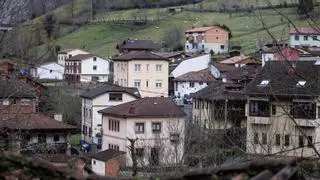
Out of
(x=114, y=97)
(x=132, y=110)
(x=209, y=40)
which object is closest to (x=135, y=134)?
(x=132, y=110)

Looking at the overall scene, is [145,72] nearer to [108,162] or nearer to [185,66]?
[185,66]

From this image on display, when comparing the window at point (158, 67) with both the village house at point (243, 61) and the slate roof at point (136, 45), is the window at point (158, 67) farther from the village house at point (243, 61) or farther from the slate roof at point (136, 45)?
the slate roof at point (136, 45)

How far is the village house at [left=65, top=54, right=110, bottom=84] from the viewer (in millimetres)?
49906

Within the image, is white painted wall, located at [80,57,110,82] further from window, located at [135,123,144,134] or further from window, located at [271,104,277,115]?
window, located at [271,104,277,115]

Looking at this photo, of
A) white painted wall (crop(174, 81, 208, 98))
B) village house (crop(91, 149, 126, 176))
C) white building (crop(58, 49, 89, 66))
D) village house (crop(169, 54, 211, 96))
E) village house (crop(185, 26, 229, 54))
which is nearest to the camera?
village house (crop(91, 149, 126, 176))

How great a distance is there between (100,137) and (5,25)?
23.1 meters

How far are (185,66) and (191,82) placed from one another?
400cm

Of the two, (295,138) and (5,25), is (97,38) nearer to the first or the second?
(295,138)

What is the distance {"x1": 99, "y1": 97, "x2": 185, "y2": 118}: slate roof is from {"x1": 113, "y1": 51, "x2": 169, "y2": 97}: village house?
1416 cm

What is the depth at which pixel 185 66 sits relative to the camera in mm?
46094

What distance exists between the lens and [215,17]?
74.4 meters

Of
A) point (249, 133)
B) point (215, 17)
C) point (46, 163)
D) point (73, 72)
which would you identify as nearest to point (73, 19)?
point (215, 17)

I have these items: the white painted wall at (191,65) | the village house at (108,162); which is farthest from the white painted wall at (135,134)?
the white painted wall at (191,65)

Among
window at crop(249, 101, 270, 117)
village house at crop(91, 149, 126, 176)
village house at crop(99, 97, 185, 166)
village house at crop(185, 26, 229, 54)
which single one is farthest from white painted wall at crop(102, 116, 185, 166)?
village house at crop(185, 26, 229, 54)
